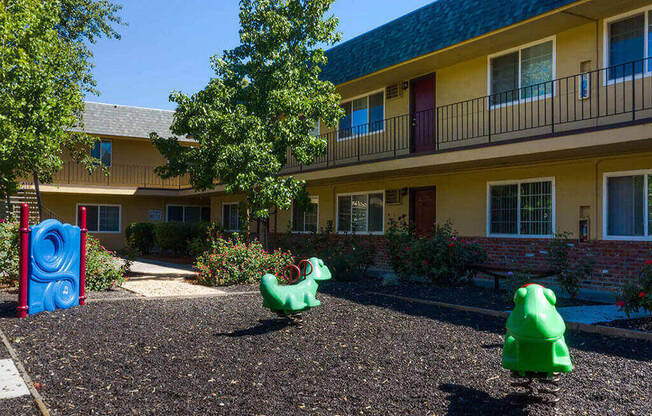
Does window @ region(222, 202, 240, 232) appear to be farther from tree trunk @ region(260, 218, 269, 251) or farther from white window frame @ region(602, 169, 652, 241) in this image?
white window frame @ region(602, 169, 652, 241)

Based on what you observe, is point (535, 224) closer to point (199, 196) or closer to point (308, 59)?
point (308, 59)

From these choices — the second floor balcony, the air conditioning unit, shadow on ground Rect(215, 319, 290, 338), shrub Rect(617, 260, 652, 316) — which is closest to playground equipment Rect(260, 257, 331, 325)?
shadow on ground Rect(215, 319, 290, 338)

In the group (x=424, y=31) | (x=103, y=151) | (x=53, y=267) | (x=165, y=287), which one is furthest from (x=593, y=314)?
(x=103, y=151)

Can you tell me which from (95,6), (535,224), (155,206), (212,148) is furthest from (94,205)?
(535,224)

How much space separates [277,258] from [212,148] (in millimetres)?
3060

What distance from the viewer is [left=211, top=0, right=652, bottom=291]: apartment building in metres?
10.8

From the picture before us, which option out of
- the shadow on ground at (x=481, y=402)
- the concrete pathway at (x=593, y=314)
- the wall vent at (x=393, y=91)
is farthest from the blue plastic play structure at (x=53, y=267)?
the wall vent at (x=393, y=91)

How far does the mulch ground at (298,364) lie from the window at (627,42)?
6816 mm

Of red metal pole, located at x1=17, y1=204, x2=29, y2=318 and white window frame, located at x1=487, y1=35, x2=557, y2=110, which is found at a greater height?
white window frame, located at x1=487, y1=35, x2=557, y2=110

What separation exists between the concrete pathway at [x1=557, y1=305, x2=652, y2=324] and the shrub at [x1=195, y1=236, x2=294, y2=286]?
6276mm

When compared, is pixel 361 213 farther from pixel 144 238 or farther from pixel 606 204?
pixel 144 238

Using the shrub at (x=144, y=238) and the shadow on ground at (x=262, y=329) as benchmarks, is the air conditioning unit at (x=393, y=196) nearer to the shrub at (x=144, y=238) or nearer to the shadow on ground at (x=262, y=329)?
the shadow on ground at (x=262, y=329)

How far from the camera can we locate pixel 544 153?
11.2 metres

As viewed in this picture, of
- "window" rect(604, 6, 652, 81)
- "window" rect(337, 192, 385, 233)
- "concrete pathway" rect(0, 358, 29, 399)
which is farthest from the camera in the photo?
"window" rect(337, 192, 385, 233)
